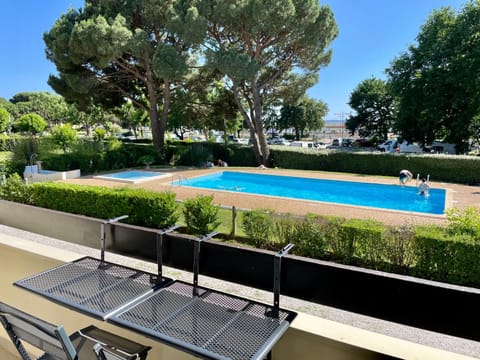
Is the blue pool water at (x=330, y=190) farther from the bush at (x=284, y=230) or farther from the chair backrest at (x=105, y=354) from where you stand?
the chair backrest at (x=105, y=354)

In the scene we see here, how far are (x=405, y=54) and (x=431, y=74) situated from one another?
7.79ft

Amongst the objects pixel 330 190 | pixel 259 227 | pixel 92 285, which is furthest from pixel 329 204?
pixel 92 285

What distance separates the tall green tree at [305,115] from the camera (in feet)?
123

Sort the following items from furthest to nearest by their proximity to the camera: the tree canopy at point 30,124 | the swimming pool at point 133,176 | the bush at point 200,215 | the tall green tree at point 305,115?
the tall green tree at point 305,115 → the tree canopy at point 30,124 → the swimming pool at point 133,176 → the bush at point 200,215

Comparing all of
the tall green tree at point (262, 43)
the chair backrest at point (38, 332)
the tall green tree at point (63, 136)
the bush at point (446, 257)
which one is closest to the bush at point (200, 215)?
the bush at point (446, 257)

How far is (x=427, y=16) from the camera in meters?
18.1

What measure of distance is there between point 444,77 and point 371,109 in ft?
52.5

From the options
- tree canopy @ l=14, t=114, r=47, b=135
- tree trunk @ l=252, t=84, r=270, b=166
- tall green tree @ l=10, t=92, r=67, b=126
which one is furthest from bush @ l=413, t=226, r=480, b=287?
tall green tree @ l=10, t=92, r=67, b=126

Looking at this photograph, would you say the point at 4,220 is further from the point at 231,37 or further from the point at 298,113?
the point at 298,113

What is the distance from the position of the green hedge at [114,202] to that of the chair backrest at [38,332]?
3.77 m

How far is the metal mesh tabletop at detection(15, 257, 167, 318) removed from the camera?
173cm

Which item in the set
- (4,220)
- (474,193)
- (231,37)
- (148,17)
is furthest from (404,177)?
(148,17)

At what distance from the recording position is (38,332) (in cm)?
136

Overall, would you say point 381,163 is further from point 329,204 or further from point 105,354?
point 105,354
